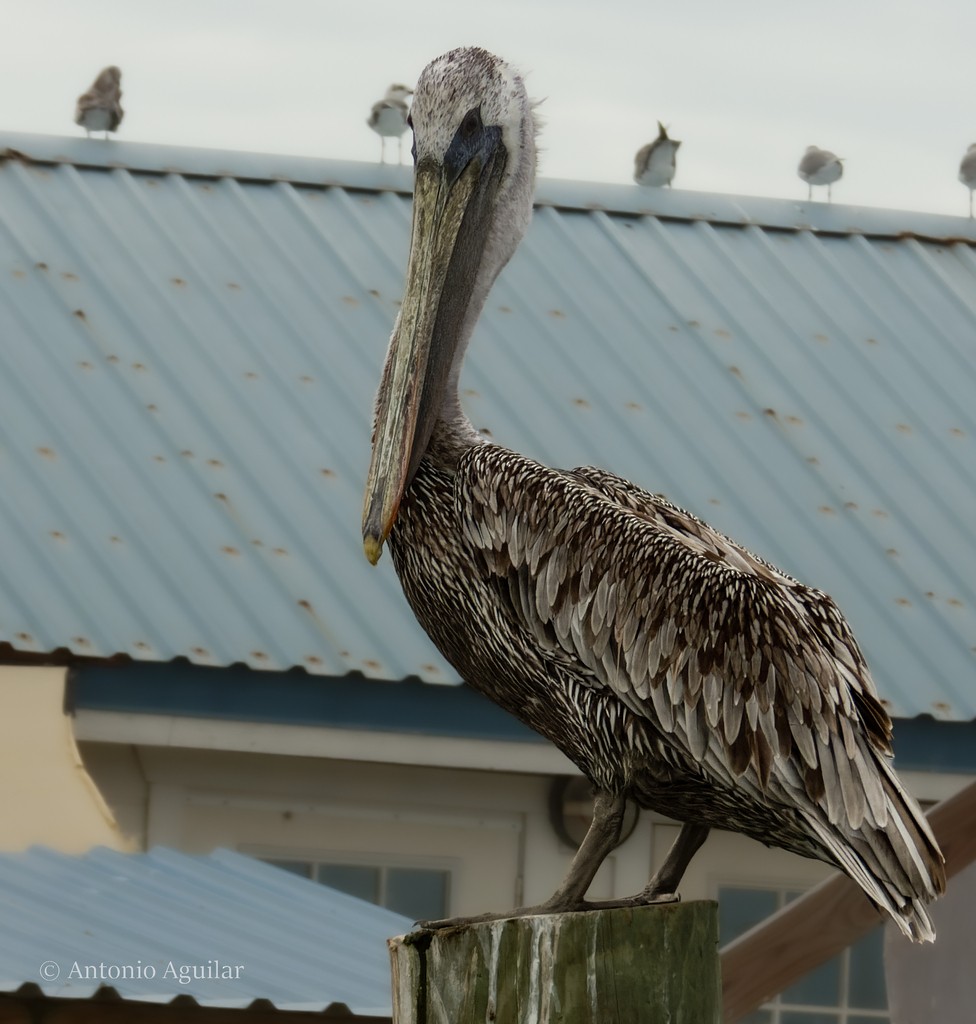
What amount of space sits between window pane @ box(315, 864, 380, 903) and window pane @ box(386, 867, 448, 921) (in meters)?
0.05

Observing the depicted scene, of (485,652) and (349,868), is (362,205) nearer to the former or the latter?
(349,868)

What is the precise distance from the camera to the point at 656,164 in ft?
31.0

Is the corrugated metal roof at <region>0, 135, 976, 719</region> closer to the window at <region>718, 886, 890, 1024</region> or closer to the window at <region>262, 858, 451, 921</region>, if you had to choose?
the window at <region>262, 858, 451, 921</region>

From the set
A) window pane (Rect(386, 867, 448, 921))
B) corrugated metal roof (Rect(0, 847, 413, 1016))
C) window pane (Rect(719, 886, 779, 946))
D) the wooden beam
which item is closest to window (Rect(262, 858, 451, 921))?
window pane (Rect(386, 867, 448, 921))

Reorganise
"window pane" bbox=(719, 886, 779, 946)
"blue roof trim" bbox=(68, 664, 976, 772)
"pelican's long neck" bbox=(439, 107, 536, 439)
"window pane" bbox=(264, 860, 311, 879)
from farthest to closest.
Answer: "window pane" bbox=(719, 886, 779, 946)
"window pane" bbox=(264, 860, 311, 879)
"blue roof trim" bbox=(68, 664, 976, 772)
"pelican's long neck" bbox=(439, 107, 536, 439)

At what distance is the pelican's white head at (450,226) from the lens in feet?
11.9

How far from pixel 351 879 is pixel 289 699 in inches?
28.9

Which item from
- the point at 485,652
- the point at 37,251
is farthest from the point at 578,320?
the point at 485,652

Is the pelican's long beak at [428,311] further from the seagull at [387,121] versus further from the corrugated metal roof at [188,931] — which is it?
the seagull at [387,121]

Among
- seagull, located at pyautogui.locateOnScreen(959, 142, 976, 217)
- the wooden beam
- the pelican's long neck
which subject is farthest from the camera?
seagull, located at pyautogui.locateOnScreen(959, 142, 976, 217)

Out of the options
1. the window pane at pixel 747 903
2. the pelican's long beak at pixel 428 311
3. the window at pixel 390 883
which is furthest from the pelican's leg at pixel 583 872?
the window pane at pixel 747 903

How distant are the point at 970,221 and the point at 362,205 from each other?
3231 mm

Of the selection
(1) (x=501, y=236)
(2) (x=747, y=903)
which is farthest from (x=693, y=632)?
(2) (x=747, y=903)

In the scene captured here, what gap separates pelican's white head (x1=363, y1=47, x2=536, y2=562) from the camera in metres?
3.62
